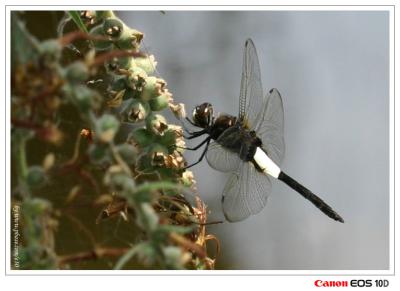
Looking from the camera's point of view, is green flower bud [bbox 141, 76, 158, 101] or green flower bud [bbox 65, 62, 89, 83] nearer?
green flower bud [bbox 65, 62, 89, 83]

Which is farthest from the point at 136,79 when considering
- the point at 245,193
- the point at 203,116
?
the point at 245,193

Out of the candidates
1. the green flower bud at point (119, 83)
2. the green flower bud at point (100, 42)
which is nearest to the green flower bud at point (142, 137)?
the green flower bud at point (119, 83)

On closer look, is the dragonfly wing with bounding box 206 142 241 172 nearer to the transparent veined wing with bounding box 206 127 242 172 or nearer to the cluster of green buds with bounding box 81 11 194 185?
the transparent veined wing with bounding box 206 127 242 172

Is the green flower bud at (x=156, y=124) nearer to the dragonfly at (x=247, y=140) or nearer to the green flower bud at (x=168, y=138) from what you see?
the green flower bud at (x=168, y=138)

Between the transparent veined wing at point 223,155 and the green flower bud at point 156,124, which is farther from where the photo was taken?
the transparent veined wing at point 223,155

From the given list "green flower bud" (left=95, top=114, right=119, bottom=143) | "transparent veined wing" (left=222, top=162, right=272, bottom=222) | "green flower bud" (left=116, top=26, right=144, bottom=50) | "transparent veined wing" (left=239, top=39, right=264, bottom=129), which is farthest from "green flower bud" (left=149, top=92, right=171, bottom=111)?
"transparent veined wing" (left=239, top=39, right=264, bottom=129)
